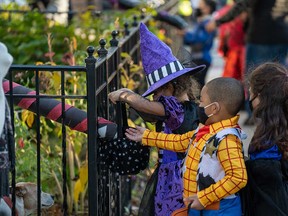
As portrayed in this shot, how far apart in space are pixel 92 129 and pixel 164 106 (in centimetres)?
39

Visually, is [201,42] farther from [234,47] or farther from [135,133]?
[135,133]

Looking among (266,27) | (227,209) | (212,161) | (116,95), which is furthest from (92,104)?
(266,27)

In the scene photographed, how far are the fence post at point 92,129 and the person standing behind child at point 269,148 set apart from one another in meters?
0.73

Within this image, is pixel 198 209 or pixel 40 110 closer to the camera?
pixel 198 209

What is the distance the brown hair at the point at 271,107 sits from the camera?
4.09m

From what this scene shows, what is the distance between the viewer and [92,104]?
432 cm

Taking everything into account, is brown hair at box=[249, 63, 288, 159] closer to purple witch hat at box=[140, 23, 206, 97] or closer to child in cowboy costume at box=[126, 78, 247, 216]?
child in cowboy costume at box=[126, 78, 247, 216]

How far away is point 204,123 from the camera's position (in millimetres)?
4195

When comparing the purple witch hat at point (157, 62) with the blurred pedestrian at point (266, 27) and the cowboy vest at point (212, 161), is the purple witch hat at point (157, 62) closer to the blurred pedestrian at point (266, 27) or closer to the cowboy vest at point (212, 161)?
the cowboy vest at point (212, 161)

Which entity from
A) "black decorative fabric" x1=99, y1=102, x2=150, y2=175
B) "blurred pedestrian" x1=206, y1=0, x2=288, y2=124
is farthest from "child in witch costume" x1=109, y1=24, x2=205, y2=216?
"blurred pedestrian" x1=206, y1=0, x2=288, y2=124

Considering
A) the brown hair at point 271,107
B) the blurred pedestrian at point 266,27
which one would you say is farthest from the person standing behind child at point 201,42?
the brown hair at point 271,107

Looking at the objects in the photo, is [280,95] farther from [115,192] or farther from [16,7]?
[16,7]

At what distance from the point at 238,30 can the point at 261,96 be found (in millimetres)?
7062

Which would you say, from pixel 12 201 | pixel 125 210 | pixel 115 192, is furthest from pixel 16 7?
pixel 12 201
